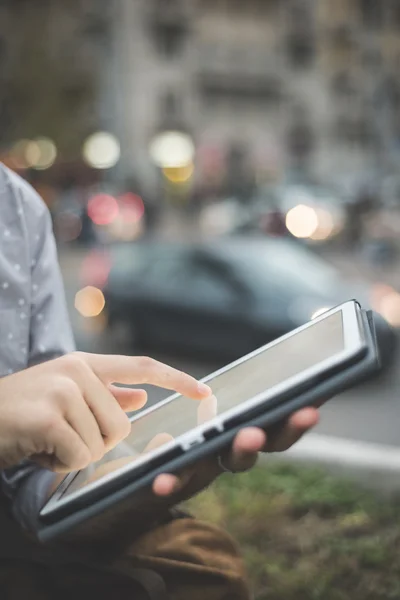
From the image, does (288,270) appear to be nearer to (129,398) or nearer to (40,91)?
(129,398)

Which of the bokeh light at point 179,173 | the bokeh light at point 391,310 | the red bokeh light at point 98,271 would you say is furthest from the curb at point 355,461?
the bokeh light at point 179,173

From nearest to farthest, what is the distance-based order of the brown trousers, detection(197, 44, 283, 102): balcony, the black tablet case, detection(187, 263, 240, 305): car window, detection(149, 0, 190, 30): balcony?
the black tablet case < the brown trousers < detection(187, 263, 240, 305): car window < detection(149, 0, 190, 30): balcony < detection(197, 44, 283, 102): balcony

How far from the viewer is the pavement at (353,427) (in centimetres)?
341

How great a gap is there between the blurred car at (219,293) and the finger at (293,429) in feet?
21.7

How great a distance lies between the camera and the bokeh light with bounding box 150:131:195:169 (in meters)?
44.8

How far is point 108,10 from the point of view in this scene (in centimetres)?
4409

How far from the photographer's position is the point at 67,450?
1.36m

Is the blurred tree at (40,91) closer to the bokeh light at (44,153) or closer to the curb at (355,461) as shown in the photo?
the bokeh light at (44,153)

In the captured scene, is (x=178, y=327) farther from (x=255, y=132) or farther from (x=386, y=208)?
(x=255, y=132)

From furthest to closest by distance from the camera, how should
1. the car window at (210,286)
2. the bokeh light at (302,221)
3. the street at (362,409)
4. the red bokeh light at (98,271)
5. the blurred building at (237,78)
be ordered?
the blurred building at (237,78), the bokeh light at (302,221), the red bokeh light at (98,271), the car window at (210,286), the street at (362,409)

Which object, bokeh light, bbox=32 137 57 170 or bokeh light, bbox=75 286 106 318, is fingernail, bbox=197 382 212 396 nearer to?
bokeh light, bbox=75 286 106 318

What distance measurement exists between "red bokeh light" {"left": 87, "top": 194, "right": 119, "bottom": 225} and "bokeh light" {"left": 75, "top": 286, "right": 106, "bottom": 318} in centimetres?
1161

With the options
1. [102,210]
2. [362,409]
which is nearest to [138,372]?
[362,409]

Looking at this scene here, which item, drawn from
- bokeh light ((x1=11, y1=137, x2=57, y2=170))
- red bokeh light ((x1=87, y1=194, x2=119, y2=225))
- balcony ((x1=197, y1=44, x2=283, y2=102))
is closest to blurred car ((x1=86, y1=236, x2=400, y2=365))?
red bokeh light ((x1=87, y1=194, x2=119, y2=225))
